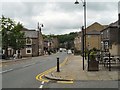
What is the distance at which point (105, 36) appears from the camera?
71.9m

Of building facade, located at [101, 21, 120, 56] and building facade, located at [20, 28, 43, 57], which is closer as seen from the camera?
building facade, located at [101, 21, 120, 56]

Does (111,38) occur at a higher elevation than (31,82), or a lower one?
higher

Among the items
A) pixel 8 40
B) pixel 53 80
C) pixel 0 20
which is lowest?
pixel 53 80

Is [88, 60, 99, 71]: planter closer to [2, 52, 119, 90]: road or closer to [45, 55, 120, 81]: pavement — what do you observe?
[45, 55, 120, 81]: pavement

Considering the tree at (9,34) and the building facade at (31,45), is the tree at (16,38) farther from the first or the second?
the building facade at (31,45)

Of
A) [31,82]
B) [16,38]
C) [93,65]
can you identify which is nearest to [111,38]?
[16,38]

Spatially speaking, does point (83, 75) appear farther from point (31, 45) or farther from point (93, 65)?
point (31, 45)

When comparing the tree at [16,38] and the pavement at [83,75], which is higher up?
the tree at [16,38]

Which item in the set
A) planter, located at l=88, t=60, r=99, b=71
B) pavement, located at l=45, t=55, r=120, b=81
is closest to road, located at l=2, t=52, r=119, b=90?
pavement, located at l=45, t=55, r=120, b=81

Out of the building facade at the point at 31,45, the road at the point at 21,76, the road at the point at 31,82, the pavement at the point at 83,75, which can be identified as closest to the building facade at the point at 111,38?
the road at the point at 21,76

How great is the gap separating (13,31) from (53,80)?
5019cm

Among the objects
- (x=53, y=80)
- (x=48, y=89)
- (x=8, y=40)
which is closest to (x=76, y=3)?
(x=53, y=80)

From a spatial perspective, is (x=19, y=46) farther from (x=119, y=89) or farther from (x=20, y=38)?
(x=119, y=89)

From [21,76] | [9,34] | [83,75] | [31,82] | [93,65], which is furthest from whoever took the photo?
[9,34]
